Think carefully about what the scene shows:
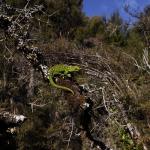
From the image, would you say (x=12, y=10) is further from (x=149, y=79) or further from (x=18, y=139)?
(x=149, y=79)

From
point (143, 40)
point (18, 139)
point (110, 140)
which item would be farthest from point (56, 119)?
point (143, 40)

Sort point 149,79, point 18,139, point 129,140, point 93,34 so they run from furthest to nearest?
point 93,34 → point 149,79 → point 18,139 → point 129,140

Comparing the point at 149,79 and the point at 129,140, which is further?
the point at 149,79

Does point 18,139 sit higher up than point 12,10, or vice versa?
point 12,10

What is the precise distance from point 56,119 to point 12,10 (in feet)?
32.2

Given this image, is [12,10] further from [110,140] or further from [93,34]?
[93,34]

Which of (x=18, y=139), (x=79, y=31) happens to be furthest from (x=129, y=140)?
(x=79, y=31)

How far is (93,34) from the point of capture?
108ft

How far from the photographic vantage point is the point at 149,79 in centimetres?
1727

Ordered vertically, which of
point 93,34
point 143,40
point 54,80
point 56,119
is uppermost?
point 93,34

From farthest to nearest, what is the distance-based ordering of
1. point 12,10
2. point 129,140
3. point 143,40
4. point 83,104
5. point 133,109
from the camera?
1. point 143,40
2. point 133,109
3. point 129,140
4. point 12,10
5. point 83,104

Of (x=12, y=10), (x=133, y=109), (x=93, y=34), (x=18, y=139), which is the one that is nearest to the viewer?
(x=12, y=10)

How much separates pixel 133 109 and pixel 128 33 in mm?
19448

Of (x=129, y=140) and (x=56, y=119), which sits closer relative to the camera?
(x=129, y=140)
